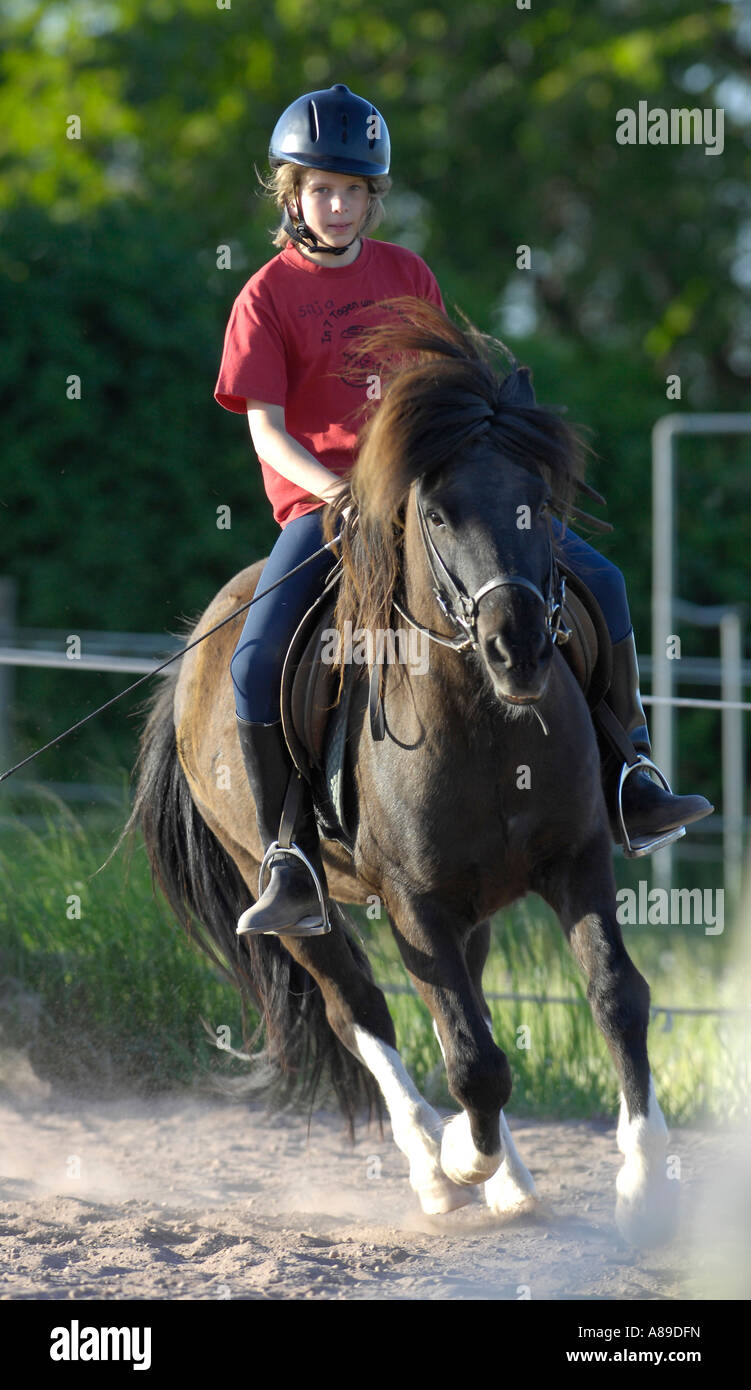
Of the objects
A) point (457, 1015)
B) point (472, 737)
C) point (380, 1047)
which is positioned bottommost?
point (380, 1047)

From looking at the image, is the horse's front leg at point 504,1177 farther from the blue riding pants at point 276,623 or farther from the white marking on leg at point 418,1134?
the blue riding pants at point 276,623

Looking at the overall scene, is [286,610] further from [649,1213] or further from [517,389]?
[649,1213]

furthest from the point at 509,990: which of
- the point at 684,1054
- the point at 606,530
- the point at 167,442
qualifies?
the point at 167,442

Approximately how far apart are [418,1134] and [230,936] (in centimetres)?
134

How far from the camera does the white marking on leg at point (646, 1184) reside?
3.52 m

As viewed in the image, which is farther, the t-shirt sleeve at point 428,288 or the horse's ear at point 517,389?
the t-shirt sleeve at point 428,288

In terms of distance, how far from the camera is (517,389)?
3.51 m

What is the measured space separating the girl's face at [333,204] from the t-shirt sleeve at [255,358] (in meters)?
0.25

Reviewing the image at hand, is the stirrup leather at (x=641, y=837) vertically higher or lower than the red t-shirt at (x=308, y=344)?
lower

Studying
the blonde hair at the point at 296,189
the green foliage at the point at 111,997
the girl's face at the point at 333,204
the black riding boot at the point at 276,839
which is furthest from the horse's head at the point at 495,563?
the green foliage at the point at 111,997

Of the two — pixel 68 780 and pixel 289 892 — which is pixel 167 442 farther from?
pixel 289 892

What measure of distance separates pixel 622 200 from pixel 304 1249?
14910 millimetres

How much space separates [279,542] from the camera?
4246 mm

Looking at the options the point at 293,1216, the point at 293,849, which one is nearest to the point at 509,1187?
the point at 293,1216
